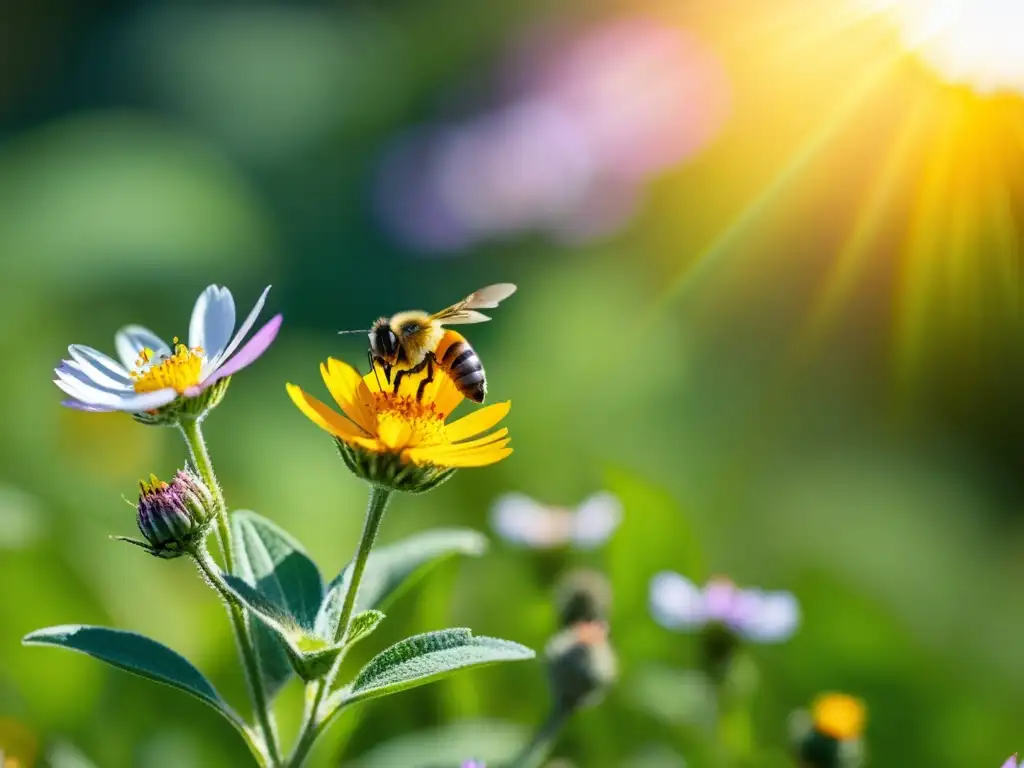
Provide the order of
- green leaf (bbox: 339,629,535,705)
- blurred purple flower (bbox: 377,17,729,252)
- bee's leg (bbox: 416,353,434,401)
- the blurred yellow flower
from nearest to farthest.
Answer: green leaf (bbox: 339,629,535,705), bee's leg (bbox: 416,353,434,401), the blurred yellow flower, blurred purple flower (bbox: 377,17,729,252)

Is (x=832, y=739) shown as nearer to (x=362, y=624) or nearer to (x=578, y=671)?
(x=578, y=671)

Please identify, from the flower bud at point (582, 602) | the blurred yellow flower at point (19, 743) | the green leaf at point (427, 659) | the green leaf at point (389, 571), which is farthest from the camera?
the flower bud at point (582, 602)

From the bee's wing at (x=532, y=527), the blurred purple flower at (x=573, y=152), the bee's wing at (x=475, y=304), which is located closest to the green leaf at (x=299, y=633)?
the bee's wing at (x=475, y=304)

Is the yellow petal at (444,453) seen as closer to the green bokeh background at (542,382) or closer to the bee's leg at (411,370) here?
the bee's leg at (411,370)

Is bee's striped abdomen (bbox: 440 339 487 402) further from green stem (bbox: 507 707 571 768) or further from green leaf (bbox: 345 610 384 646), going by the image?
green leaf (bbox: 345 610 384 646)

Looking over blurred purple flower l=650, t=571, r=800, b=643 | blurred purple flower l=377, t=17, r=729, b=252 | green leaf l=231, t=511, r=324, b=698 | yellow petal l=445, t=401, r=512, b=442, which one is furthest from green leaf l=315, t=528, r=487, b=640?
blurred purple flower l=377, t=17, r=729, b=252
